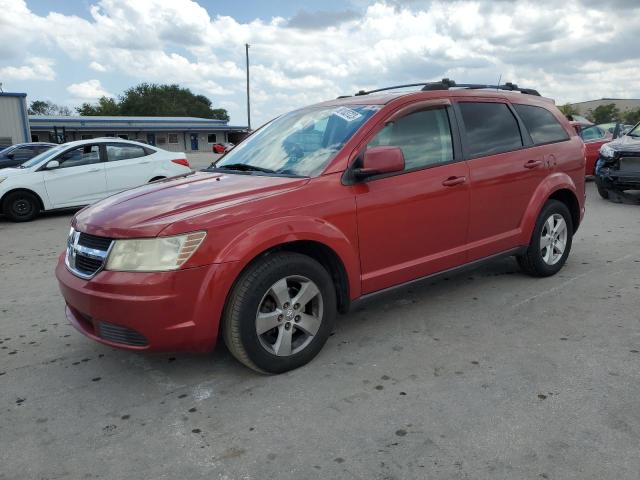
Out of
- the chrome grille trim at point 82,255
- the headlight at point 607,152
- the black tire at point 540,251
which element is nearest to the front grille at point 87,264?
the chrome grille trim at point 82,255

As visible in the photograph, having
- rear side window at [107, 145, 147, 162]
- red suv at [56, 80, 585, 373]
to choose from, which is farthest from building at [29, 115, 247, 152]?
red suv at [56, 80, 585, 373]

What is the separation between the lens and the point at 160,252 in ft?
9.52

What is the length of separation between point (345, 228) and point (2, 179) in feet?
28.3

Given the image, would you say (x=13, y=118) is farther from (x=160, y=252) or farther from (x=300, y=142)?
(x=160, y=252)

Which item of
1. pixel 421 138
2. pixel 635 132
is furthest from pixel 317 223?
pixel 635 132

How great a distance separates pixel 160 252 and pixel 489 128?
Result: 9.72 feet

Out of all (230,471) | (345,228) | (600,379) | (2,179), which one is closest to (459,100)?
(345,228)

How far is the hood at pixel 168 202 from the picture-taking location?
2.98m

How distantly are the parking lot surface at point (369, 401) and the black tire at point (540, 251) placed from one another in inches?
18.3

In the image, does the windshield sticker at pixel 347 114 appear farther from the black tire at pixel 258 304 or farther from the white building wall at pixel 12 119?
the white building wall at pixel 12 119

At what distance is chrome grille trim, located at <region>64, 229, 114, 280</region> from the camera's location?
3023 mm

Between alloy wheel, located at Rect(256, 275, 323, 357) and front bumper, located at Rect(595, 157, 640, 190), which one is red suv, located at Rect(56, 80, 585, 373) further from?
front bumper, located at Rect(595, 157, 640, 190)

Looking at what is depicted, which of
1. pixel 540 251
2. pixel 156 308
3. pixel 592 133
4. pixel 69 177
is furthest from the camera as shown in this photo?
pixel 592 133

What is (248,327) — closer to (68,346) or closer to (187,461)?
(187,461)
